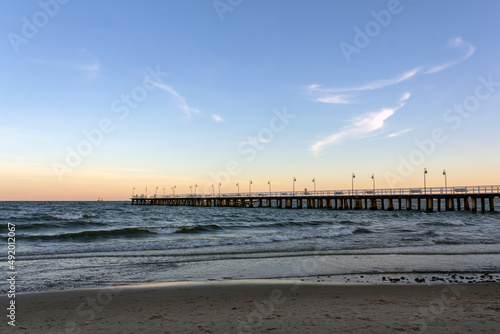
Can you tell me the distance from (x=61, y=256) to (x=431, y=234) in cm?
1976

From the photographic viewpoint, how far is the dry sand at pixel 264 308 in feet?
17.7

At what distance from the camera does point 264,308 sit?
21.7 ft

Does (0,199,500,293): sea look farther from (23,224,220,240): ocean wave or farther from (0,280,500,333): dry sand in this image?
(23,224,220,240): ocean wave

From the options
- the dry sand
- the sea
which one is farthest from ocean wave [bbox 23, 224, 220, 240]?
the dry sand

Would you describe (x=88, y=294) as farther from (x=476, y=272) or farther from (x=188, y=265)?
(x=476, y=272)

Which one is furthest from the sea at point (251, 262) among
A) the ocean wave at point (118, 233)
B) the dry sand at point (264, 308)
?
the ocean wave at point (118, 233)

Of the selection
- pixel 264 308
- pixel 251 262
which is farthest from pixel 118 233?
pixel 264 308

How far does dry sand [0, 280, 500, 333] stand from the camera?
17.7 feet

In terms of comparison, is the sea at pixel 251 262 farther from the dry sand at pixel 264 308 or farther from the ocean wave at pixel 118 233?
the ocean wave at pixel 118 233

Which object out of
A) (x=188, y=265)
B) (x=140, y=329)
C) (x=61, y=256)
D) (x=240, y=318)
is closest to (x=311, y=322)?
(x=240, y=318)

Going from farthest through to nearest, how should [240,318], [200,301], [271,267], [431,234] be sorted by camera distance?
[431,234] < [271,267] < [200,301] < [240,318]

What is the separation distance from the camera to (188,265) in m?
11.9

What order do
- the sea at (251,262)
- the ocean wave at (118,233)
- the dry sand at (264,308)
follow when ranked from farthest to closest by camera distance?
1. the ocean wave at (118,233)
2. the sea at (251,262)
3. the dry sand at (264,308)

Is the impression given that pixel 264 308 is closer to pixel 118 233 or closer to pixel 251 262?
pixel 251 262
